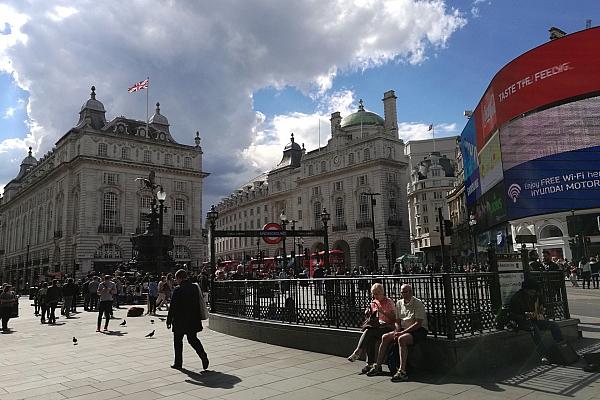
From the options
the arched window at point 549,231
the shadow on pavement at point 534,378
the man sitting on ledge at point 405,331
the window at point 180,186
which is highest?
the window at point 180,186

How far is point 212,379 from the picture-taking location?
7598 mm

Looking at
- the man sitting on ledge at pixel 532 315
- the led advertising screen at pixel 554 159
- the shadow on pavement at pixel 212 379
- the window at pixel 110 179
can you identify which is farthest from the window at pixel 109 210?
the man sitting on ledge at pixel 532 315

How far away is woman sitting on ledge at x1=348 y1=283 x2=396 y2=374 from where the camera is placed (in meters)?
7.80

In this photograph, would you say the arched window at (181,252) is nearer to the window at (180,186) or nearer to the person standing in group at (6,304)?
the window at (180,186)

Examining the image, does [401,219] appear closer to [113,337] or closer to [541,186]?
[541,186]

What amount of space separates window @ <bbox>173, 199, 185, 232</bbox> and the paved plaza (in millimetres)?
64438

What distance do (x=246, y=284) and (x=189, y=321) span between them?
3.95m

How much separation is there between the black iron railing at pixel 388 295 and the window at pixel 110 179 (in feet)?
202

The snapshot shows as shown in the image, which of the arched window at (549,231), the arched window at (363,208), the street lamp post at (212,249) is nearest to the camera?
the street lamp post at (212,249)

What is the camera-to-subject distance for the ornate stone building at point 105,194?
66.4 m

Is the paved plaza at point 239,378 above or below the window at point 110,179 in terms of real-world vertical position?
below

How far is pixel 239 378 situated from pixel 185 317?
1675 millimetres

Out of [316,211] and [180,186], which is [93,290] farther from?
[316,211]

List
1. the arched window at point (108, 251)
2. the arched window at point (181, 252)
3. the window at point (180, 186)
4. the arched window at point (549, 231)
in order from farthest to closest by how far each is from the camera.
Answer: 1. the window at point (180, 186)
2. the arched window at point (181, 252)
3. the arched window at point (108, 251)
4. the arched window at point (549, 231)
